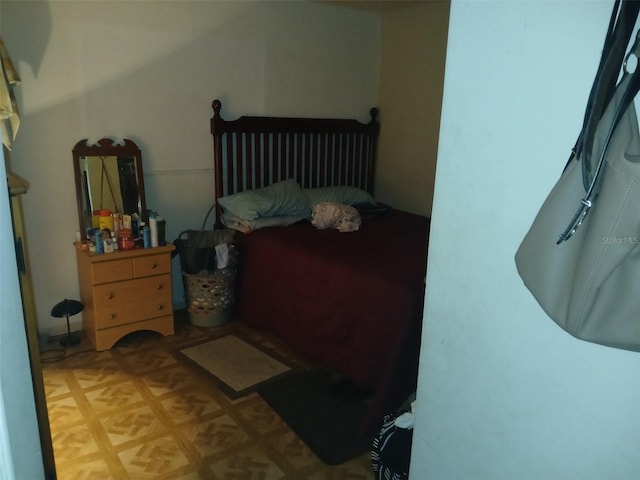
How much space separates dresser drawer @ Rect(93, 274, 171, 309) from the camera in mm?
2875

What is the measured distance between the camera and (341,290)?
2572mm

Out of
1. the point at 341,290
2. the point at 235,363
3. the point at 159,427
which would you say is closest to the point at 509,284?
the point at 341,290

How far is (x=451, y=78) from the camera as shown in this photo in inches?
42.9

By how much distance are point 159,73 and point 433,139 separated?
6.80ft

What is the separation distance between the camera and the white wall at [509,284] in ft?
2.84

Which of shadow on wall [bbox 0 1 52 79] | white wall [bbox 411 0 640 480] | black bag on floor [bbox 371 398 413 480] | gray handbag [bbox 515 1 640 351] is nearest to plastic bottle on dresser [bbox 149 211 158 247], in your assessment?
shadow on wall [bbox 0 1 52 79]

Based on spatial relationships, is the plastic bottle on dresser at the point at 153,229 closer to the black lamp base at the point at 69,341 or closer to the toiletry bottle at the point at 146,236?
the toiletry bottle at the point at 146,236

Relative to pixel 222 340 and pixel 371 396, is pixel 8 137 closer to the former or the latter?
pixel 222 340

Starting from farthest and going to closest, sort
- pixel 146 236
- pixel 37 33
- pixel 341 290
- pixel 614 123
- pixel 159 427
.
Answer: pixel 146 236
pixel 37 33
pixel 341 290
pixel 159 427
pixel 614 123

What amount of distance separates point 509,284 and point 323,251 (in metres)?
1.84

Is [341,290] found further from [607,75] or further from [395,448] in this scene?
[607,75]

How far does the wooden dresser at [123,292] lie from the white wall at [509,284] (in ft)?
7.17

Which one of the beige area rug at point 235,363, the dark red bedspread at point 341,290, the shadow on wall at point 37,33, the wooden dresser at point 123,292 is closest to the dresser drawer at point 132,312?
the wooden dresser at point 123,292

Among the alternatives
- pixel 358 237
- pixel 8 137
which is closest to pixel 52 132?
A: pixel 8 137
